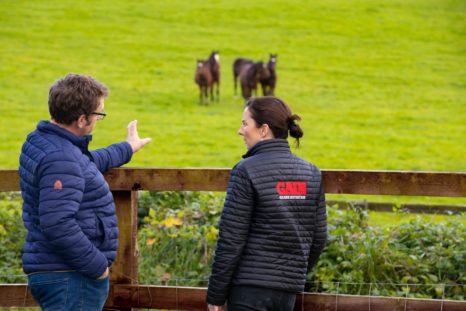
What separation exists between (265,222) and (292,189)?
0.21m

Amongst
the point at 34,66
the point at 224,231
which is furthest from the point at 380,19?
the point at 224,231

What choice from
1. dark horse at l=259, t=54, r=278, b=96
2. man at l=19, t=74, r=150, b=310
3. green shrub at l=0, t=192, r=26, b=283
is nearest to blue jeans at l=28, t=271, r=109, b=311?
man at l=19, t=74, r=150, b=310

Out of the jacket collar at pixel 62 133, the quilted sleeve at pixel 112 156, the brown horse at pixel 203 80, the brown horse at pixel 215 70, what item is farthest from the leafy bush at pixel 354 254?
the brown horse at pixel 215 70

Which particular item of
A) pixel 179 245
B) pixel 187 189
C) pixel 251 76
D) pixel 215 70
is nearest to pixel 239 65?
pixel 251 76

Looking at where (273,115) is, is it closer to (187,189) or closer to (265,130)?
(265,130)

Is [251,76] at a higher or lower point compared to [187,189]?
higher

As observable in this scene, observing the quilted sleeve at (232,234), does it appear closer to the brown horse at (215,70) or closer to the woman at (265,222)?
the woman at (265,222)

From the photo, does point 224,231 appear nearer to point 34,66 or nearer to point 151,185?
point 151,185

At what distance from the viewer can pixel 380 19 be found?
147 feet

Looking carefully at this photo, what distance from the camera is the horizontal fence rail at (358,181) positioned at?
4742 millimetres

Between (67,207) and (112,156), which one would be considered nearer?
(67,207)

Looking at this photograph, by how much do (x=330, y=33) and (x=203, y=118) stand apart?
1912cm

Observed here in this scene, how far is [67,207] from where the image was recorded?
12.2 ft

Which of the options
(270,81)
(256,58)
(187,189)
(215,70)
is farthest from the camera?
(256,58)
